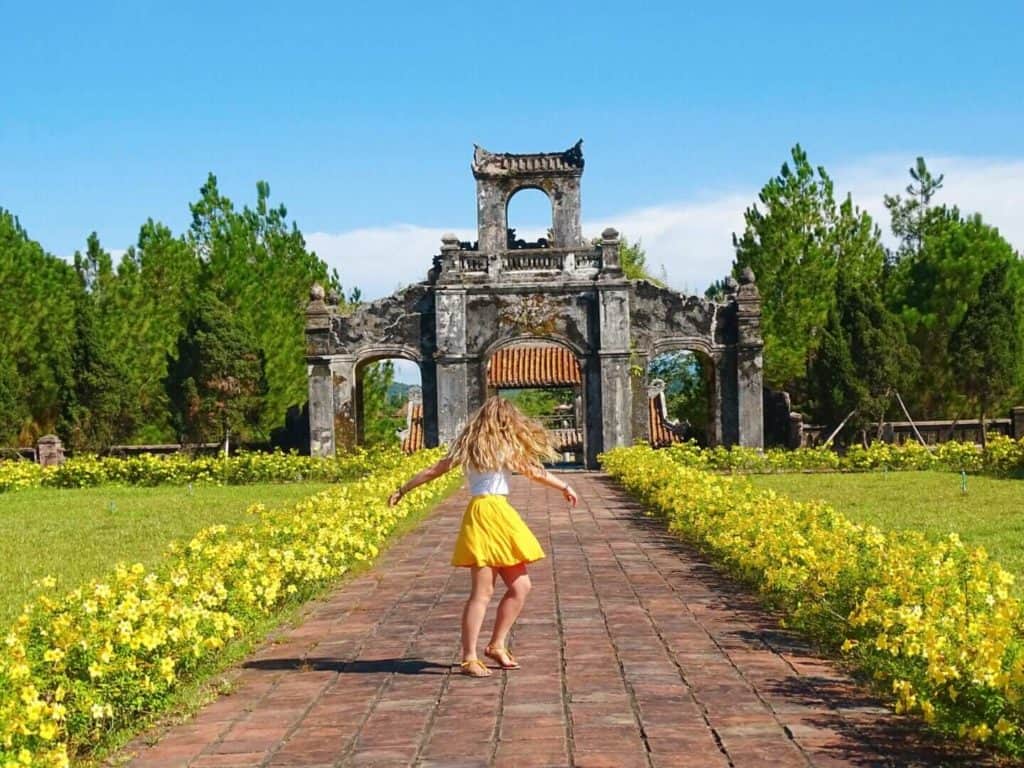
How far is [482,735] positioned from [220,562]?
312 centimetres

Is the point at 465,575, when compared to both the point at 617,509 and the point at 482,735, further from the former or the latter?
the point at 617,509

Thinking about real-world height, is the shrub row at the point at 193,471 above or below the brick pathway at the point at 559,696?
above

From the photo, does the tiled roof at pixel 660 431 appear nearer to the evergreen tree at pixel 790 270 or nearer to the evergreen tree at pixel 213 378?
the evergreen tree at pixel 790 270

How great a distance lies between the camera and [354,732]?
5.65 m

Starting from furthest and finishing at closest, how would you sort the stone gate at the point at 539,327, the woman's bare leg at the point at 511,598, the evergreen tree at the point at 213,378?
the evergreen tree at the point at 213,378 < the stone gate at the point at 539,327 < the woman's bare leg at the point at 511,598

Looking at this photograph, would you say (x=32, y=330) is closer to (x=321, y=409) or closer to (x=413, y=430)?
(x=321, y=409)

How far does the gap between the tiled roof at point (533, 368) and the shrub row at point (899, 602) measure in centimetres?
2318

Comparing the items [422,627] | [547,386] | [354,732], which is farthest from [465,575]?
[547,386]

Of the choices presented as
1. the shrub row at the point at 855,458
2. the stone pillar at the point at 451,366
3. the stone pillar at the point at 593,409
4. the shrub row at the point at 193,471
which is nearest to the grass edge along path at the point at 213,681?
Answer: the shrub row at the point at 193,471

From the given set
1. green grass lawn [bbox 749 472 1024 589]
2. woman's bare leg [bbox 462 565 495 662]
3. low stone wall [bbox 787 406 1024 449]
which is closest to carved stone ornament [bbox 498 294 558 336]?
low stone wall [bbox 787 406 1024 449]

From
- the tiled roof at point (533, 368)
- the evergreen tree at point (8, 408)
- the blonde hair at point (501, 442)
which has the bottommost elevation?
the blonde hair at point (501, 442)

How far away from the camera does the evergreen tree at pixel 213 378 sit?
30.2 meters

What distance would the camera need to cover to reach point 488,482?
691 centimetres

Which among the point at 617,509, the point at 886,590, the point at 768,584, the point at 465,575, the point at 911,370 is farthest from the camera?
the point at 911,370
